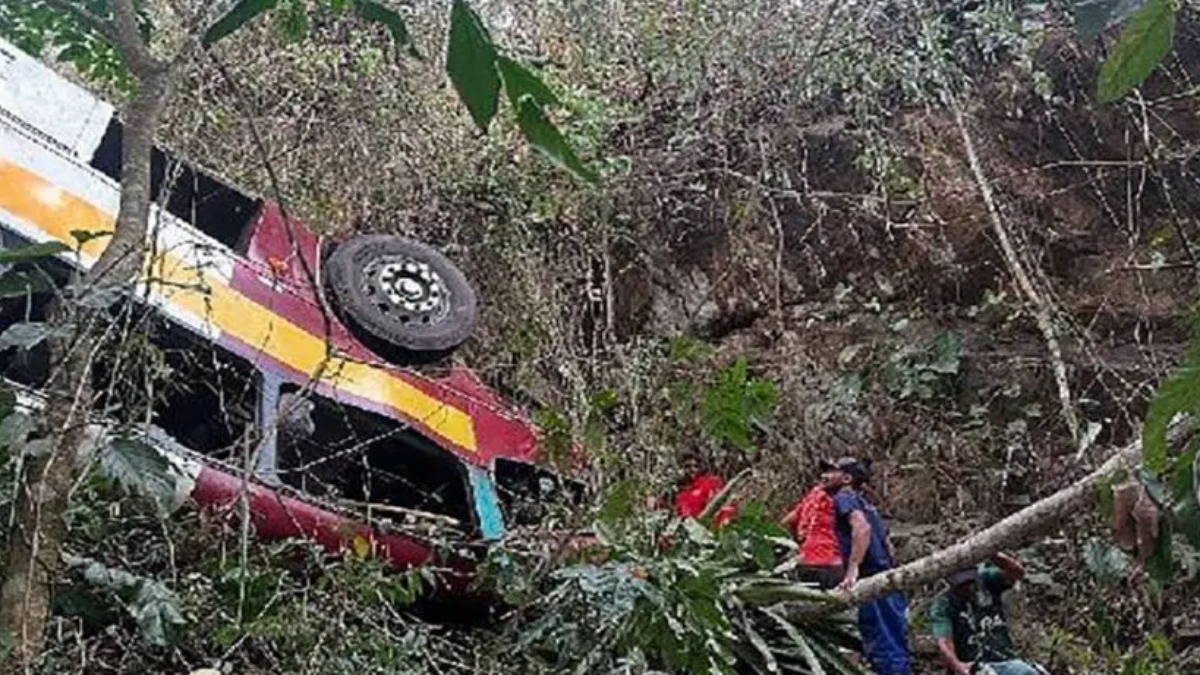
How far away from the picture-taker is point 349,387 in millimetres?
5316

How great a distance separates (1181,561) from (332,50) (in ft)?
20.6

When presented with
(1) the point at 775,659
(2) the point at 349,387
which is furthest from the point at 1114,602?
(2) the point at 349,387

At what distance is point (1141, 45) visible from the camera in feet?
3.46

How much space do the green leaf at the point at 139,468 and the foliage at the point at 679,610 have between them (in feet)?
6.29

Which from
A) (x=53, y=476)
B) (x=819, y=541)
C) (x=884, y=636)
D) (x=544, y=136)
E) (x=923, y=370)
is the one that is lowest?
(x=923, y=370)

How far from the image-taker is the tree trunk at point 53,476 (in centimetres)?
251

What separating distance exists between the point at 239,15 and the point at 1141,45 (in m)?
0.72

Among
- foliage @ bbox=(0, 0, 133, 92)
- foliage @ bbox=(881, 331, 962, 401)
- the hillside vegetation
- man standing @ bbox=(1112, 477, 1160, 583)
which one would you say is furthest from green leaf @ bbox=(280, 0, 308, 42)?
foliage @ bbox=(881, 331, 962, 401)

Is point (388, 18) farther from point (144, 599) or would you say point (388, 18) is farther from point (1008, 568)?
point (1008, 568)

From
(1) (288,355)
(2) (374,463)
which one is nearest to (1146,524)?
(1) (288,355)

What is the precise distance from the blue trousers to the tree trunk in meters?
3.40

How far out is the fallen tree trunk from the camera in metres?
3.17

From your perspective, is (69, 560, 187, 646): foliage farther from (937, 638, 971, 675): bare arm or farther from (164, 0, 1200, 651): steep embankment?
(164, 0, 1200, 651): steep embankment

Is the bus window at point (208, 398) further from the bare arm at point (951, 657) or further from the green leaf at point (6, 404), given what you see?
the bare arm at point (951, 657)
